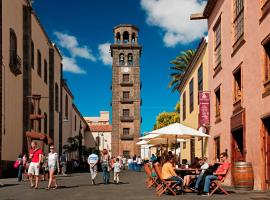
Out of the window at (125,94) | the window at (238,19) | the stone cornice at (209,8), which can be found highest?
the window at (125,94)

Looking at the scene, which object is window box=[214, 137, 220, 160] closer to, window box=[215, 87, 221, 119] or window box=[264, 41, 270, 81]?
window box=[215, 87, 221, 119]

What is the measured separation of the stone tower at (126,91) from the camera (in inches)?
3093

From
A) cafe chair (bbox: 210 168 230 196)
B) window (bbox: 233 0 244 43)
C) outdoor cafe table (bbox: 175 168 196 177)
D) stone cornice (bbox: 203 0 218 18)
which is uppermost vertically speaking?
stone cornice (bbox: 203 0 218 18)

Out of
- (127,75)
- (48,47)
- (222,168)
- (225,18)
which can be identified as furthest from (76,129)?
(222,168)

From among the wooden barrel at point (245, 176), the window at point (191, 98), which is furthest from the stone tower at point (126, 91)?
the wooden barrel at point (245, 176)

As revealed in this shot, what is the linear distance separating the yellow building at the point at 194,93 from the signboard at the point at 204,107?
187cm

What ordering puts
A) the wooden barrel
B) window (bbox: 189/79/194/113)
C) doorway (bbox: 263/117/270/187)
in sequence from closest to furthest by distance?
doorway (bbox: 263/117/270/187), the wooden barrel, window (bbox: 189/79/194/113)

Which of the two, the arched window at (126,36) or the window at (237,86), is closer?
the window at (237,86)

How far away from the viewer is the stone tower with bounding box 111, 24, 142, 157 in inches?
3093

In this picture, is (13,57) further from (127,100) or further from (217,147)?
(127,100)

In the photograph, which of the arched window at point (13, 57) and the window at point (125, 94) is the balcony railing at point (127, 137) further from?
the arched window at point (13, 57)

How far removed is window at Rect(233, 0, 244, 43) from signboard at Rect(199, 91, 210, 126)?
5.83 m

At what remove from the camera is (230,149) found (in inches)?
809

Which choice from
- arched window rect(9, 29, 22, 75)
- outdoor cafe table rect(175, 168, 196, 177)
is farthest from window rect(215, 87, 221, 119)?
arched window rect(9, 29, 22, 75)
